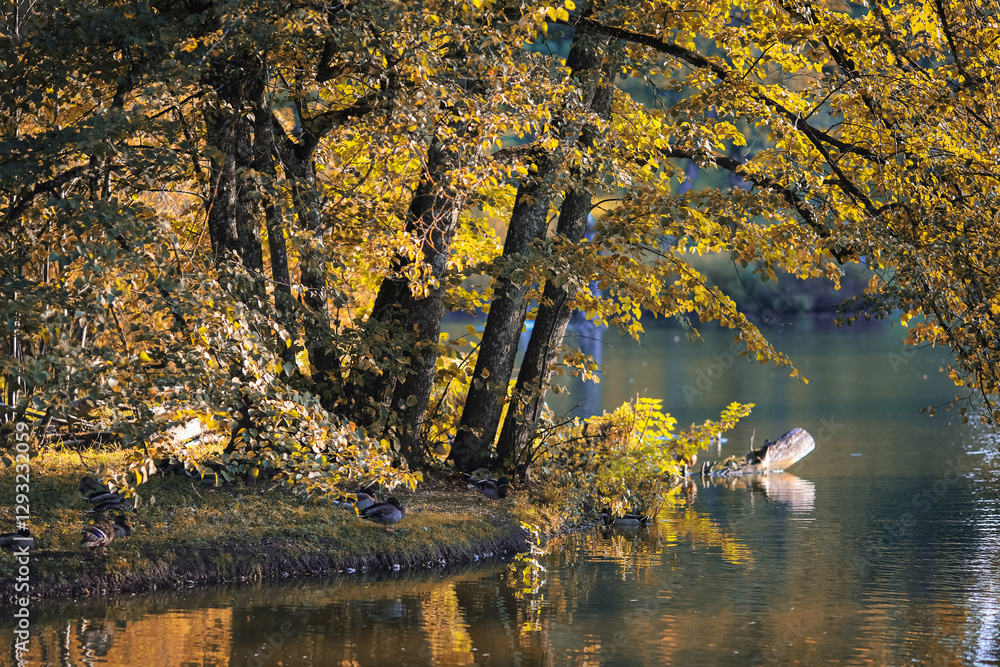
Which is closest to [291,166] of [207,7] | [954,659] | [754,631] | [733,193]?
[207,7]

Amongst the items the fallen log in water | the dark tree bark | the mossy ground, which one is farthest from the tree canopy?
the fallen log in water

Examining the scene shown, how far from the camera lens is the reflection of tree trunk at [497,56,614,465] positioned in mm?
13711

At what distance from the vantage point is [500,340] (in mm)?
13867

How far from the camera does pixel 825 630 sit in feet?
28.1

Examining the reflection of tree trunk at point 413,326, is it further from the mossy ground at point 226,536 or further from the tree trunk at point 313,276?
the mossy ground at point 226,536

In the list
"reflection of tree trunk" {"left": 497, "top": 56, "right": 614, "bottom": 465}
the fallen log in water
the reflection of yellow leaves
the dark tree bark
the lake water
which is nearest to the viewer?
the lake water

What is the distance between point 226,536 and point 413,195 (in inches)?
183

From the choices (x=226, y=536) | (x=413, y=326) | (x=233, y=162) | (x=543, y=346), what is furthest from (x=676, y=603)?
(x=233, y=162)

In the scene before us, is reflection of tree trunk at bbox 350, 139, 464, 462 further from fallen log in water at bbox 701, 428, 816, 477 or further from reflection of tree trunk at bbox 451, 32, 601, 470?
fallen log in water at bbox 701, 428, 816, 477

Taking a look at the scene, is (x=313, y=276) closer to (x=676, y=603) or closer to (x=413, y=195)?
(x=413, y=195)

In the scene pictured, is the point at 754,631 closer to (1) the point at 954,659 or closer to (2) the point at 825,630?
(2) the point at 825,630

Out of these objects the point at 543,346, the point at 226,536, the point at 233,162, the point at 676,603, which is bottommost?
the point at 676,603

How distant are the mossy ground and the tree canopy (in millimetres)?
726

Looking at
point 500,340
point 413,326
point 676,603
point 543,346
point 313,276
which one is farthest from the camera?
point 543,346
